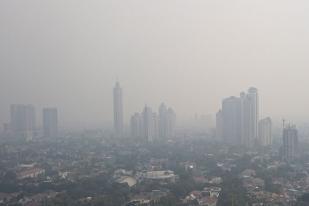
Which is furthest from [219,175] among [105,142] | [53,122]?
[53,122]

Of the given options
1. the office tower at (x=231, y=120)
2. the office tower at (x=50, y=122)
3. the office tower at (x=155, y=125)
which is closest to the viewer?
the office tower at (x=231, y=120)

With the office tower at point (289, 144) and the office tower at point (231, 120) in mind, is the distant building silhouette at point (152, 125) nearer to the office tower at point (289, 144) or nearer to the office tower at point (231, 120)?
the office tower at point (231, 120)

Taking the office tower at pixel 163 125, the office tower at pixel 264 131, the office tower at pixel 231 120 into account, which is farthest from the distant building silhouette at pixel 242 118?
the office tower at pixel 163 125

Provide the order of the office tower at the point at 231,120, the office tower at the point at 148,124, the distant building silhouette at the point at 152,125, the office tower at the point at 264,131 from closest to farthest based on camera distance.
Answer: the office tower at the point at 264,131
the office tower at the point at 231,120
the office tower at the point at 148,124
the distant building silhouette at the point at 152,125

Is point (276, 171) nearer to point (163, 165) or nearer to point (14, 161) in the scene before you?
point (163, 165)

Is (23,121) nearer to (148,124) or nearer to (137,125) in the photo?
(137,125)

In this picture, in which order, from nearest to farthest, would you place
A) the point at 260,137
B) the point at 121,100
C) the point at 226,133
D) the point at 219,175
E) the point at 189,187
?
the point at 189,187 → the point at 219,175 → the point at 260,137 → the point at 226,133 → the point at 121,100

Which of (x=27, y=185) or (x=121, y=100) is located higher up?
(x=121, y=100)
